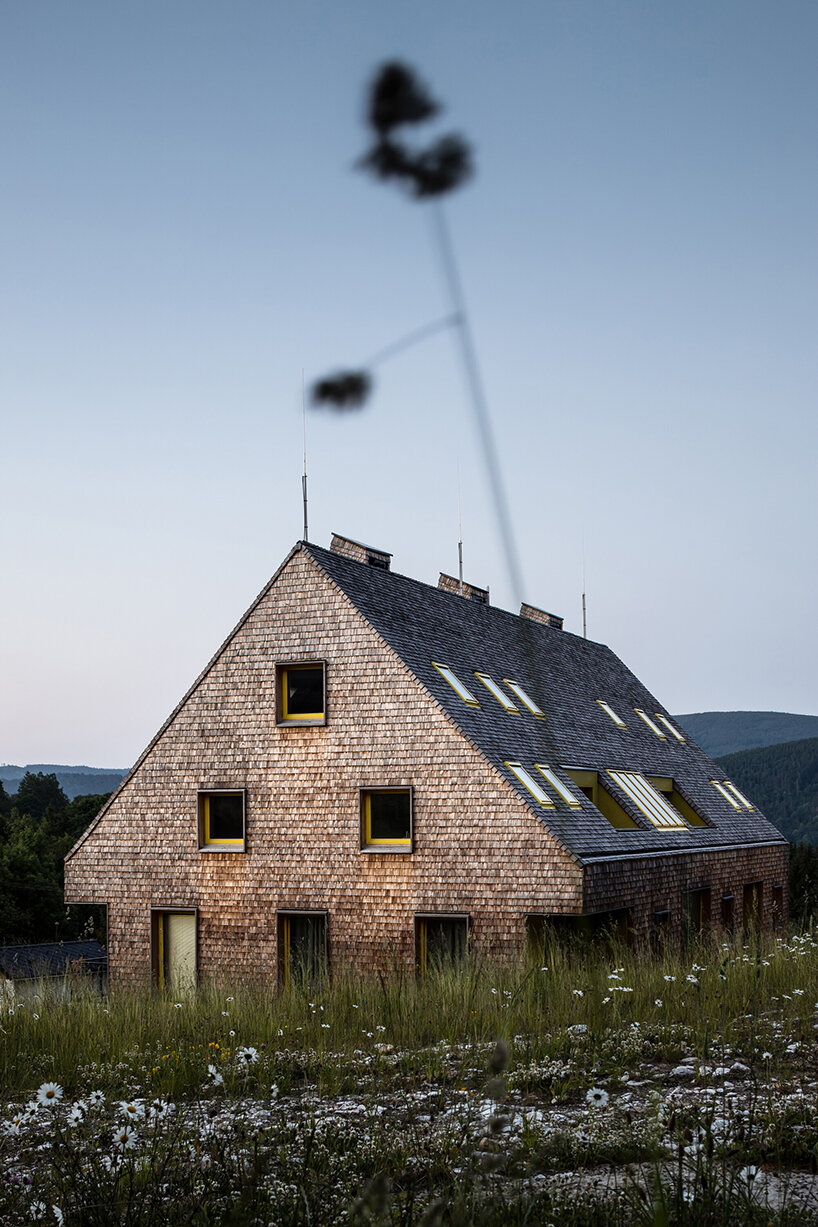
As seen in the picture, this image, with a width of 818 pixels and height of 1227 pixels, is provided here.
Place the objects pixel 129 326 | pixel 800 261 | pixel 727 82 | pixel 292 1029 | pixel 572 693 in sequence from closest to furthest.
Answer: pixel 727 82, pixel 800 261, pixel 129 326, pixel 292 1029, pixel 572 693

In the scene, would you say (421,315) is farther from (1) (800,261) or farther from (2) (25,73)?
(2) (25,73)

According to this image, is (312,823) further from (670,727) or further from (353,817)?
(670,727)

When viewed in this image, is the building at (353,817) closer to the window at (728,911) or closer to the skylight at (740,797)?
the window at (728,911)

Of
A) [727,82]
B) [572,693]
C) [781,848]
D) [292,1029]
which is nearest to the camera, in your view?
[727,82]


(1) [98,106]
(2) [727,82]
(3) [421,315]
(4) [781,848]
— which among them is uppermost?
(1) [98,106]

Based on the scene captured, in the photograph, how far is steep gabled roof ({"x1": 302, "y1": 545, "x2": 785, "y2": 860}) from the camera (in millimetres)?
19531

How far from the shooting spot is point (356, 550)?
78.5ft

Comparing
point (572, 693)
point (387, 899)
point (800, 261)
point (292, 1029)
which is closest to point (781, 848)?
point (572, 693)

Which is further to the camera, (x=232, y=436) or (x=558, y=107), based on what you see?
(x=232, y=436)

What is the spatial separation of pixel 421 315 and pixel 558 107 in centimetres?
42

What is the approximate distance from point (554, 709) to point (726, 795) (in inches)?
356

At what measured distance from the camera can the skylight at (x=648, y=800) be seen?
2334cm

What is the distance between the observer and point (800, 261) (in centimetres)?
220

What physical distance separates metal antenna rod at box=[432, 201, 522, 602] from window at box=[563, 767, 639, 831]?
20637 millimetres
